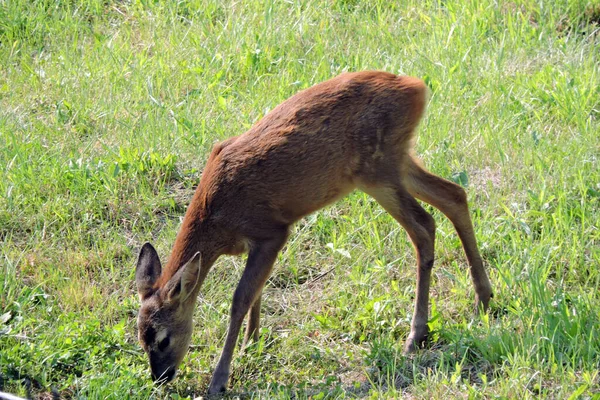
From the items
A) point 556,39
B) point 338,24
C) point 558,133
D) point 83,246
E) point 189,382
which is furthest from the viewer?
point 338,24

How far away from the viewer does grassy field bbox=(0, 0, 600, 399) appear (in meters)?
5.96

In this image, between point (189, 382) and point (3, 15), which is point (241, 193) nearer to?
point (189, 382)

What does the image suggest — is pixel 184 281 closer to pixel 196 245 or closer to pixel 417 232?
pixel 196 245

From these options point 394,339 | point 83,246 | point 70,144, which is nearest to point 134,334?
point 83,246

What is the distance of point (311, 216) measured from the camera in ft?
24.5

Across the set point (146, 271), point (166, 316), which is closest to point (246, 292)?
point (166, 316)

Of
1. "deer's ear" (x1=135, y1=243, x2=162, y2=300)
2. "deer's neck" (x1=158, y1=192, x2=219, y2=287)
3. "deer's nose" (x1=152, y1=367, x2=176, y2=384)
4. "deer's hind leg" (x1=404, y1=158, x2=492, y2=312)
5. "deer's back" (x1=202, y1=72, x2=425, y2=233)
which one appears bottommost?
"deer's nose" (x1=152, y1=367, x2=176, y2=384)

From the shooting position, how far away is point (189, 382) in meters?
6.20

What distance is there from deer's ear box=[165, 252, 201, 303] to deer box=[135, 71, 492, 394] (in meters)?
0.02

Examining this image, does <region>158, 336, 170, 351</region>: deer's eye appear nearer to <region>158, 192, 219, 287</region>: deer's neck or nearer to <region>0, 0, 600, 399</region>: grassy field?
<region>0, 0, 600, 399</region>: grassy field

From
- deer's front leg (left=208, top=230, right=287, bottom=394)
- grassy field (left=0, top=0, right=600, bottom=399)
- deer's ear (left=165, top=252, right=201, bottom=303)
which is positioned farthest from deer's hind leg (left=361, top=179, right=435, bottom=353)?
deer's ear (left=165, top=252, right=201, bottom=303)

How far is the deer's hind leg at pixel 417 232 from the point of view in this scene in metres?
6.17

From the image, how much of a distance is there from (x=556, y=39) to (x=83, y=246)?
500cm

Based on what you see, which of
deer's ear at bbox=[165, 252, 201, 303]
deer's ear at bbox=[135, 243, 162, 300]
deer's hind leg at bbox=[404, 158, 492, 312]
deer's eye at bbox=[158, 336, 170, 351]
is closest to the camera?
deer's ear at bbox=[165, 252, 201, 303]
